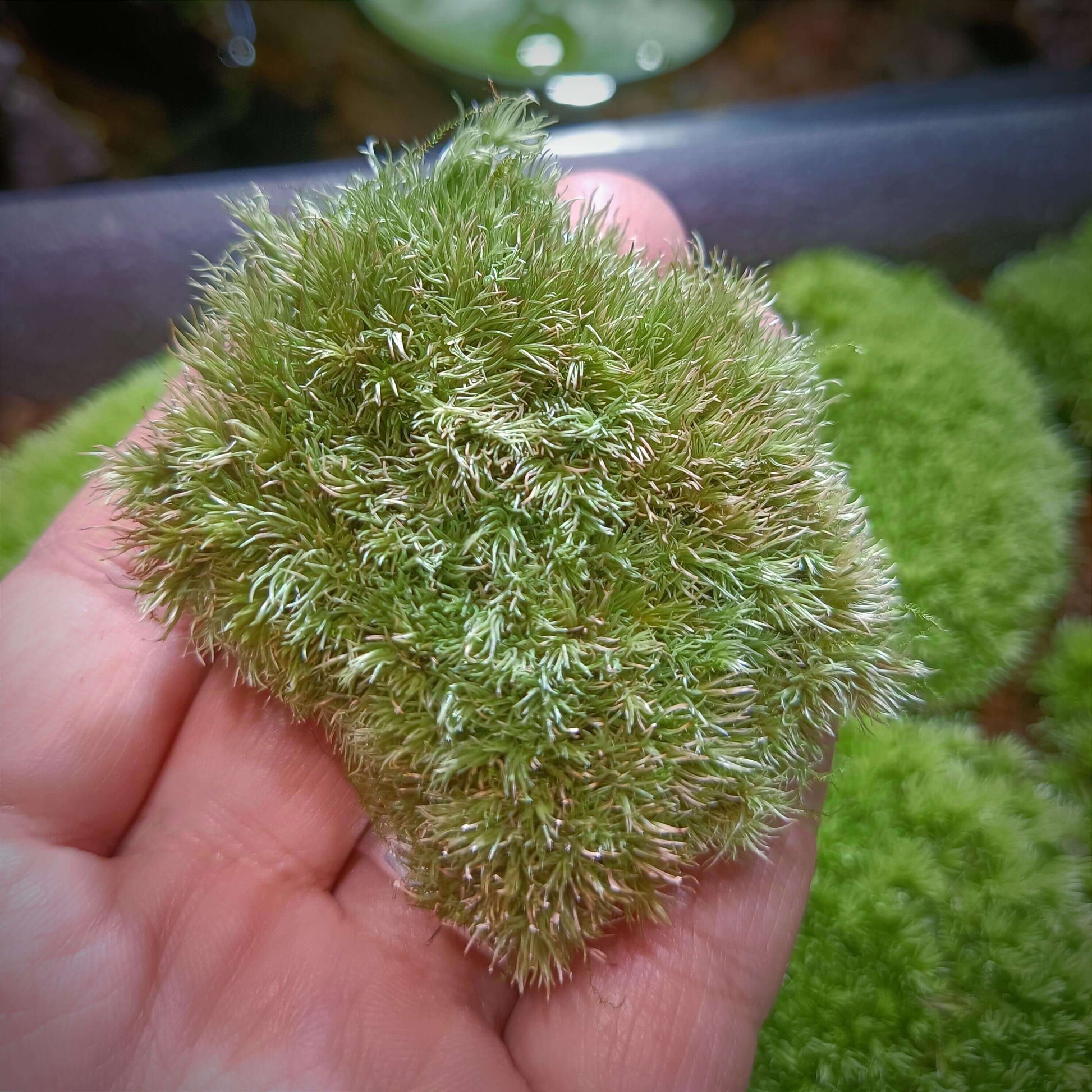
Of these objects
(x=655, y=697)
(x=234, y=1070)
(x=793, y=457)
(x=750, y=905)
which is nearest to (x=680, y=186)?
(x=793, y=457)

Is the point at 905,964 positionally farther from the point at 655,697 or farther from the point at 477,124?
the point at 477,124

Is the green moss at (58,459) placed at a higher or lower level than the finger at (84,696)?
higher

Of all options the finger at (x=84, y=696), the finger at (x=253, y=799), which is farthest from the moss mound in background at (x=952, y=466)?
the finger at (x=84, y=696)

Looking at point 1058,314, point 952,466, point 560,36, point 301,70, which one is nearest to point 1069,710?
point 952,466

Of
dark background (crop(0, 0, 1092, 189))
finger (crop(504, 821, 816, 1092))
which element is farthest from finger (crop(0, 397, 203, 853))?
dark background (crop(0, 0, 1092, 189))

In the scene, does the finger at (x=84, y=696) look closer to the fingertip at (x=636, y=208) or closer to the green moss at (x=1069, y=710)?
the fingertip at (x=636, y=208)

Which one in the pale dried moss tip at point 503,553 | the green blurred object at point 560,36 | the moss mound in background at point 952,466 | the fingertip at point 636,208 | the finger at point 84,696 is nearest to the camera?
the pale dried moss tip at point 503,553

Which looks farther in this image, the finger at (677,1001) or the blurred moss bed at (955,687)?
the blurred moss bed at (955,687)

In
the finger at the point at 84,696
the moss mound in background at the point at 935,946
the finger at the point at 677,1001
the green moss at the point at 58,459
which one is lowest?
the moss mound in background at the point at 935,946
